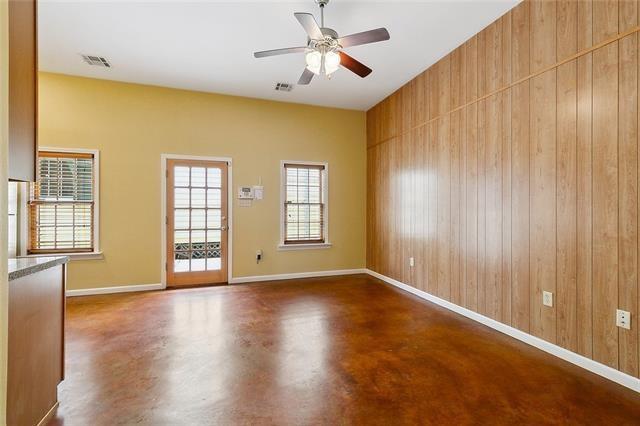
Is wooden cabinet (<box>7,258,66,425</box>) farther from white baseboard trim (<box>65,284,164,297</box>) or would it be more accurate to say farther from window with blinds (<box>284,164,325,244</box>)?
window with blinds (<box>284,164,325,244</box>)

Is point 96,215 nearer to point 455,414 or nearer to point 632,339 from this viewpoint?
point 455,414

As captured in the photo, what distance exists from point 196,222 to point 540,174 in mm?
4623

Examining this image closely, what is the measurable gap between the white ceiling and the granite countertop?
250cm

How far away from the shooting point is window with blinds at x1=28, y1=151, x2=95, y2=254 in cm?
418

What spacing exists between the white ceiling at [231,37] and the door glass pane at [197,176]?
4.27 feet

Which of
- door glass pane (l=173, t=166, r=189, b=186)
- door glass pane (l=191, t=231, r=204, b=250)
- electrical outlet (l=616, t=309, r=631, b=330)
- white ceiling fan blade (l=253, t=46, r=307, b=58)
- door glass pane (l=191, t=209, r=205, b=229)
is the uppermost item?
white ceiling fan blade (l=253, t=46, r=307, b=58)

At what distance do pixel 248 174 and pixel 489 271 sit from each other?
12.7 feet

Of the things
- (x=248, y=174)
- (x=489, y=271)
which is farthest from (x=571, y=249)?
(x=248, y=174)

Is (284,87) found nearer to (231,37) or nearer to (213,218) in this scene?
(231,37)

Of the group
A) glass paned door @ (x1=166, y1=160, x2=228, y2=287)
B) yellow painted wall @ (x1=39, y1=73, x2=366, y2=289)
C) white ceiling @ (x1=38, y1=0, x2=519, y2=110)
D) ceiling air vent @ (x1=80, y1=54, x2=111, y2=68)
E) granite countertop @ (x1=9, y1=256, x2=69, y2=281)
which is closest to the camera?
granite countertop @ (x1=9, y1=256, x2=69, y2=281)

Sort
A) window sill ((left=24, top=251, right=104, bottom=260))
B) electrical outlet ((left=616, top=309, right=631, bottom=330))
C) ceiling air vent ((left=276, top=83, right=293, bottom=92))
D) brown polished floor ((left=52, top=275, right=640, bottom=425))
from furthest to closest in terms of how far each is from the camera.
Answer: ceiling air vent ((left=276, top=83, right=293, bottom=92))
window sill ((left=24, top=251, right=104, bottom=260))
electrical outlet ((left=616, top=309, right=631, bottom=330))
brown polished floor ((left=52, top=275, right=640, bottom=425))

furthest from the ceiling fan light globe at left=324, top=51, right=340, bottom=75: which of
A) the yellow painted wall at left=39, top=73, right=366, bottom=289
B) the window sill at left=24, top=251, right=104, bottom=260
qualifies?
the window sill at left=24, top=251, right=104, bottom=260

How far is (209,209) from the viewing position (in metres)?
5.02

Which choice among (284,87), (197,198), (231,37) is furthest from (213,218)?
(231,37)
